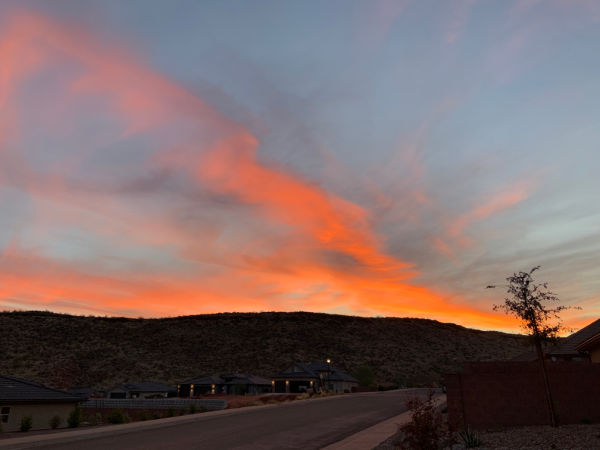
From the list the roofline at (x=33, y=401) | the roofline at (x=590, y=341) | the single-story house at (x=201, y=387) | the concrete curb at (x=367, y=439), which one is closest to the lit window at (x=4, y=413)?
the roofline at (x=33, y=401)

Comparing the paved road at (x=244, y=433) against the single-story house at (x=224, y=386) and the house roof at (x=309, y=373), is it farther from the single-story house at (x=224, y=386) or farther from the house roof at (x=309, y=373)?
the house roof at (x=309, y=373)

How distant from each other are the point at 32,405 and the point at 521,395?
32.0 metres

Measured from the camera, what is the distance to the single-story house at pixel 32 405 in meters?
32.2

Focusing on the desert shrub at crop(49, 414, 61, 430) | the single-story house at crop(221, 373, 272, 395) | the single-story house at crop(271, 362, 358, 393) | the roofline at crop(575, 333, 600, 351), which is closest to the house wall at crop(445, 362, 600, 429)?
the roofline at crop(575, 333, 600, 351)

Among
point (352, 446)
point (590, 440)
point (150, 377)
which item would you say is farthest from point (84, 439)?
point (150, 377)

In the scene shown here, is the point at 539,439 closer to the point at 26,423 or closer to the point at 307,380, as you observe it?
the point at 26,423

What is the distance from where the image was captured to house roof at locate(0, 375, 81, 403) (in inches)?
1296

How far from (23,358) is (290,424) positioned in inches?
3938

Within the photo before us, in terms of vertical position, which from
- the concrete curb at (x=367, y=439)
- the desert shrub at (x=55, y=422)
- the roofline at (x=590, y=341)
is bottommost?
the concrete curb at (x=367, y=439)

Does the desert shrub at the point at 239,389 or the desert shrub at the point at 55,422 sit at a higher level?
the desert shrub at the point at 239,389

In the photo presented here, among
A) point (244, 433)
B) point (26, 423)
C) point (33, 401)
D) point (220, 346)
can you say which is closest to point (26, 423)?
point (26, 423)

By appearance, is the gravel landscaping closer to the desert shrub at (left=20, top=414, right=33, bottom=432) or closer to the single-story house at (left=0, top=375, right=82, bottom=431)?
the desert shrub at (left=20, top=414, right=33, bottom=432)

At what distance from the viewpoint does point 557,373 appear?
1953 centimetres

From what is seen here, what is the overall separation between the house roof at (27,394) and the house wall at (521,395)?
95.4 feet
